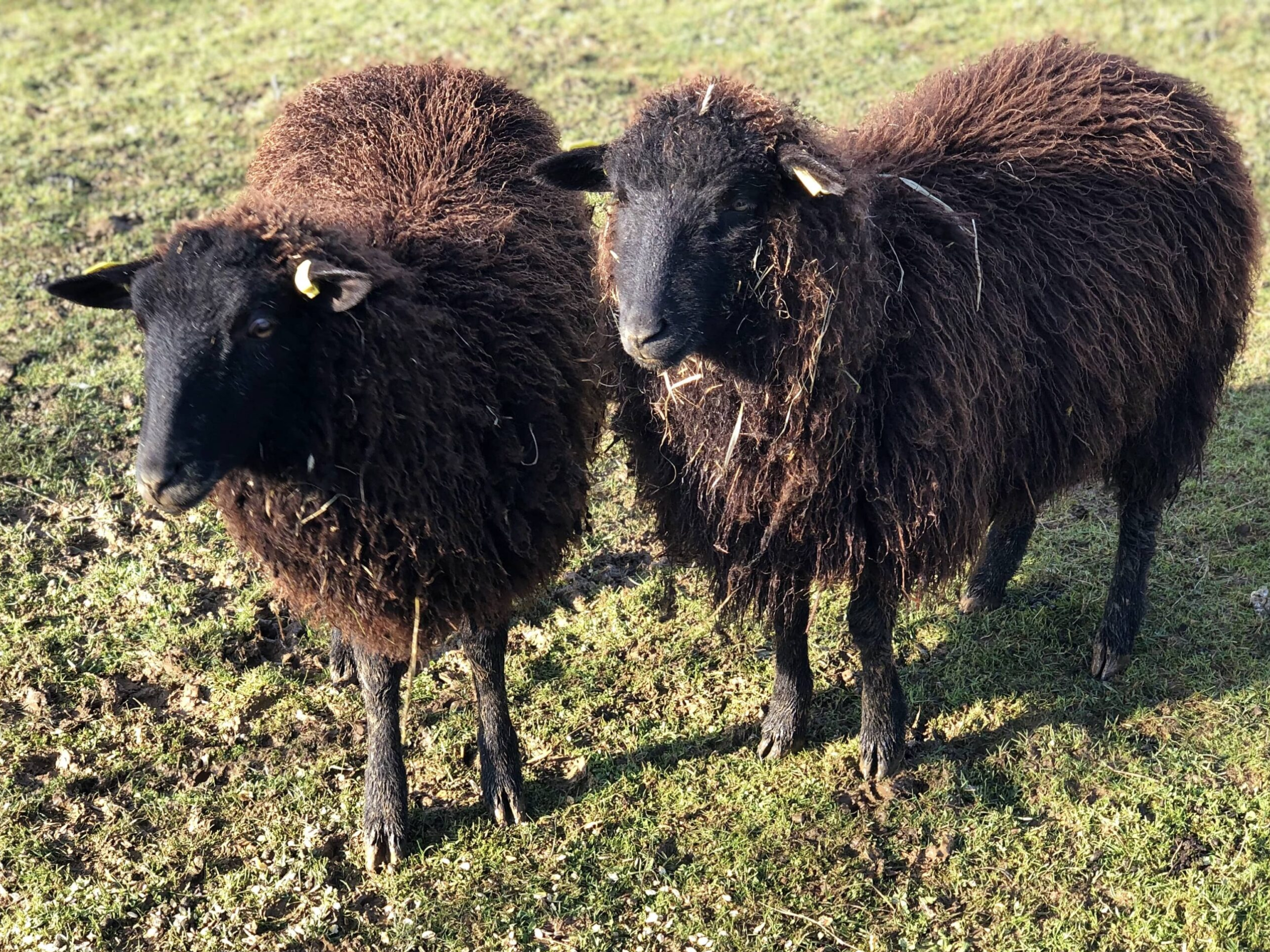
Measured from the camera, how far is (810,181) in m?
3.11

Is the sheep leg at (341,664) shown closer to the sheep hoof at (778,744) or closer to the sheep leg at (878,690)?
the sheep hoof at (778,744)

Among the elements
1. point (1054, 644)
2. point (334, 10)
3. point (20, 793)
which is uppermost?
point (334, 10)

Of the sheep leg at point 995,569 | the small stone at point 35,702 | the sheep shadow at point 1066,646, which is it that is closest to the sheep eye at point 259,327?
the sheep shadow at point 1066,646

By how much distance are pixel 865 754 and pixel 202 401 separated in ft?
8.98

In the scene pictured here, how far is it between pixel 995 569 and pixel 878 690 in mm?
1243

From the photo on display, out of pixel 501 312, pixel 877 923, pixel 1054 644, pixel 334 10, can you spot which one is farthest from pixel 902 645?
pixel 334 10

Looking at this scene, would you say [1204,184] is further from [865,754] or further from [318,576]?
[318,576]

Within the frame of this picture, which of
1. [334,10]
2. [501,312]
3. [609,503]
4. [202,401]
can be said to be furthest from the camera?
[334,10]

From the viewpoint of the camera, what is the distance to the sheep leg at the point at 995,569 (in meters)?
5.12

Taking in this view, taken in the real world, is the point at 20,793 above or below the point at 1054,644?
above

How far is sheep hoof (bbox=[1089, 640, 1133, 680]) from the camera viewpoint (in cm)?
479

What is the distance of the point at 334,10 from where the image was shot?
12.6 meters

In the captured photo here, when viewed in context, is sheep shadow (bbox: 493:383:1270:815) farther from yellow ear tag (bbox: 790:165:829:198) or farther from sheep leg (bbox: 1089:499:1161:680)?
yellow ear tag (bbox: 790:165:829:198)

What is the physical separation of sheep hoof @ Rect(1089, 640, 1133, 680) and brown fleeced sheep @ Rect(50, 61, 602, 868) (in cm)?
238
